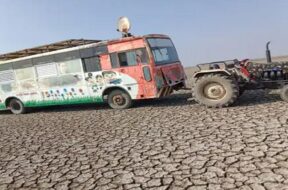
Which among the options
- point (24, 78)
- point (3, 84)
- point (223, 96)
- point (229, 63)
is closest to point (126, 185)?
point (223, 96)

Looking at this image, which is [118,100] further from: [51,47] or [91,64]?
[51,47]

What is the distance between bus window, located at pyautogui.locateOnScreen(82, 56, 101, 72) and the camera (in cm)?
1126

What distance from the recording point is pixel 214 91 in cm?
919

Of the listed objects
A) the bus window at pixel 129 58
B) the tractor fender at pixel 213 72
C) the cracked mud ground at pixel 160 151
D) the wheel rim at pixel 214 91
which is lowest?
the cracked mud ground at pixel 160 151

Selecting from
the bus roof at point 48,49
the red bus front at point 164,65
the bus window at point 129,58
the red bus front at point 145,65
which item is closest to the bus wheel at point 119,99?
the red bus front at point 145,65

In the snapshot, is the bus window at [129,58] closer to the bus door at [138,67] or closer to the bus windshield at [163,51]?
the bus door at [138,67]

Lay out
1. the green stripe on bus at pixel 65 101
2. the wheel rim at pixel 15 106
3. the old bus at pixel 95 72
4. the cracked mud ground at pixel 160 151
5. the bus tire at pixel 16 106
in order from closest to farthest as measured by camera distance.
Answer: the cracked mud ground at pixel 160 151 < the old bus at pixel 95 72 < the green stripe on bus at pixel 65 101 < the bus tire at pixel 16 106 < the wheel rim at pixel 15 106

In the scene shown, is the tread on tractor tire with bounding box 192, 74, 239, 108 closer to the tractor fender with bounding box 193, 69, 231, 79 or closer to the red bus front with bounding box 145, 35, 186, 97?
the tractor fender with bounding box 193, 69, 231, 79

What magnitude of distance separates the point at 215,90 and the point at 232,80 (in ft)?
1.76

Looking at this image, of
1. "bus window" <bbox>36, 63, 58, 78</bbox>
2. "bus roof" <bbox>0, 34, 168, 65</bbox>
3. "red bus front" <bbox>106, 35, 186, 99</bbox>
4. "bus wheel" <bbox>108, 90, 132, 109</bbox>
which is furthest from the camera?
"bus roof" <bbox>0, 34, 168, 65</bbox>

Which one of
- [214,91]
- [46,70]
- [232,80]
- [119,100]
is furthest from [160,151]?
[46,70]

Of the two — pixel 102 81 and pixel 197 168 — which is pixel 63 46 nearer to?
pixel 102 81

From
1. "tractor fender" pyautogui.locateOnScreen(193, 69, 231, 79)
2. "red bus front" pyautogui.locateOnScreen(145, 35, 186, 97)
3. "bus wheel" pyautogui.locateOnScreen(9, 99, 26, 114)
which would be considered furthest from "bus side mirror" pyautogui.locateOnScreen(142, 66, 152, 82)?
"bus wheel" pyautogui.locateOnScreen(9, 99, 26, 114)

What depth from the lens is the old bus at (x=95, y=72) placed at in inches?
412
